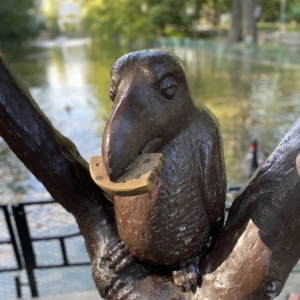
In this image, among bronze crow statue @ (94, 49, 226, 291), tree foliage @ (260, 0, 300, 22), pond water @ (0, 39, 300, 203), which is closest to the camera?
bronze crow statue @ (94, 49, 226, 291)

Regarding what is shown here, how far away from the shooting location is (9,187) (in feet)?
17.3

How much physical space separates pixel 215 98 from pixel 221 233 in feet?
29.4

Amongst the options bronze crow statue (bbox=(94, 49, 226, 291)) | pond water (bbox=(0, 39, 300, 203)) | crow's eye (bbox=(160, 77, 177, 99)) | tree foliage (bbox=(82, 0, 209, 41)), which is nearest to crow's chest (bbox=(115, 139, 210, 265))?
bronze crow statue (bbox=(94, 49, 226, 291))

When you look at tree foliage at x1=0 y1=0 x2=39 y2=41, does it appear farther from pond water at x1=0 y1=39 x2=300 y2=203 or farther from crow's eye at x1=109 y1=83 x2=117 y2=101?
crow's eye at x1=109 y1=83 x2=117 y2=101

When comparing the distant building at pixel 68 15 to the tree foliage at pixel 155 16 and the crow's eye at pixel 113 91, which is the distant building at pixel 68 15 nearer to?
the tree foliage at pixel 155 16

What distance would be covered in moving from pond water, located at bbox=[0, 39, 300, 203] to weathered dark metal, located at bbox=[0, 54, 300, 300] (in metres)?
2.84

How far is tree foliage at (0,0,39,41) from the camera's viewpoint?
30438mm

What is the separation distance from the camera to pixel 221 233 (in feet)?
3.79

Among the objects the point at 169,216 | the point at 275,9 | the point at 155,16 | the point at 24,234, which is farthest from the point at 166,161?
the point at 275,9

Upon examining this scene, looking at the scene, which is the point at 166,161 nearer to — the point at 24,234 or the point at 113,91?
the point at 113,91

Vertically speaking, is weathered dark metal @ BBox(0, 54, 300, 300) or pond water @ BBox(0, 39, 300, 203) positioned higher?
weathered dark metal @ BBox(0, 54, 300, 300)

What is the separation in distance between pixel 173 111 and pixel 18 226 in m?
1.63

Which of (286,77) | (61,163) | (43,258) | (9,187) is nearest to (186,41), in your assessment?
(286,77)

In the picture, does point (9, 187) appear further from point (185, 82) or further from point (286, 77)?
point (286, 77)
